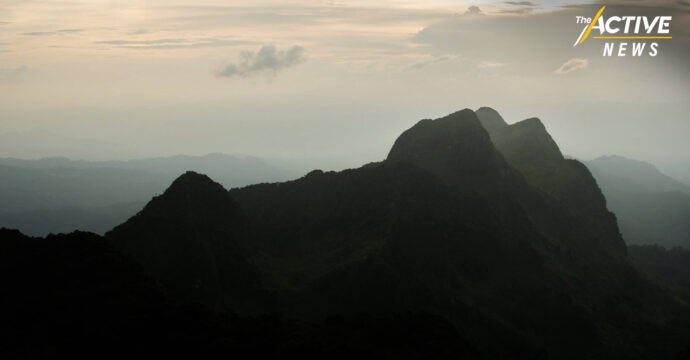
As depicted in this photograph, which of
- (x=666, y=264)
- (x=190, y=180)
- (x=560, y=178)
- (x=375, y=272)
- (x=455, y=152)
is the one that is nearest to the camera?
(x=375, y=272)

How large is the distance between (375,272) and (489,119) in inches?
4178

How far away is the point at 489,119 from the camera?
158625 mm

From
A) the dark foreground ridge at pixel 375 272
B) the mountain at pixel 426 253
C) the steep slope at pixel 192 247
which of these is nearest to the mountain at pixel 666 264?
the mountain at pixel 426 253

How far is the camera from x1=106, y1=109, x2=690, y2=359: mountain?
65062 millimetres

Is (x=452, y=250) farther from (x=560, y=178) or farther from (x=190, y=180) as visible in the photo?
(x=560, y=178)

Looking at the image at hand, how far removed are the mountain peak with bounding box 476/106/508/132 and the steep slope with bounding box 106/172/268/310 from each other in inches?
4114

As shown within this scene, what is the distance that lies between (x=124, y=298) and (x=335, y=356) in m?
21.5

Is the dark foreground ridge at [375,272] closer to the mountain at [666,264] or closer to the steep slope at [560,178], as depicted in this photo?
the steep slope at [560,178]

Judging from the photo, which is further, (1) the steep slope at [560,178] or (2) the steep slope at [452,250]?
(1) the steep slope at [560,178]

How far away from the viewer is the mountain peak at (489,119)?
155 metres

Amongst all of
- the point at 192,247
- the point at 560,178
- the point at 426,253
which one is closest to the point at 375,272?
the point at 426,253

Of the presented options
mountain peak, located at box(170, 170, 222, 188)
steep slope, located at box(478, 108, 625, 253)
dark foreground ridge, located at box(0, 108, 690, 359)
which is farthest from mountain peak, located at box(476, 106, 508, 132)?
mountain peak, located at box(170, 170, 222, 188)

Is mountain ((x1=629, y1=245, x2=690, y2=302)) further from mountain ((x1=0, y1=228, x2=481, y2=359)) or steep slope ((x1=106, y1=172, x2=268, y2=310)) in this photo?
steep slope ((x1=106, y1=172, x2=268, y2=310))

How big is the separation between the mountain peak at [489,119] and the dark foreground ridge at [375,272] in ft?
168
